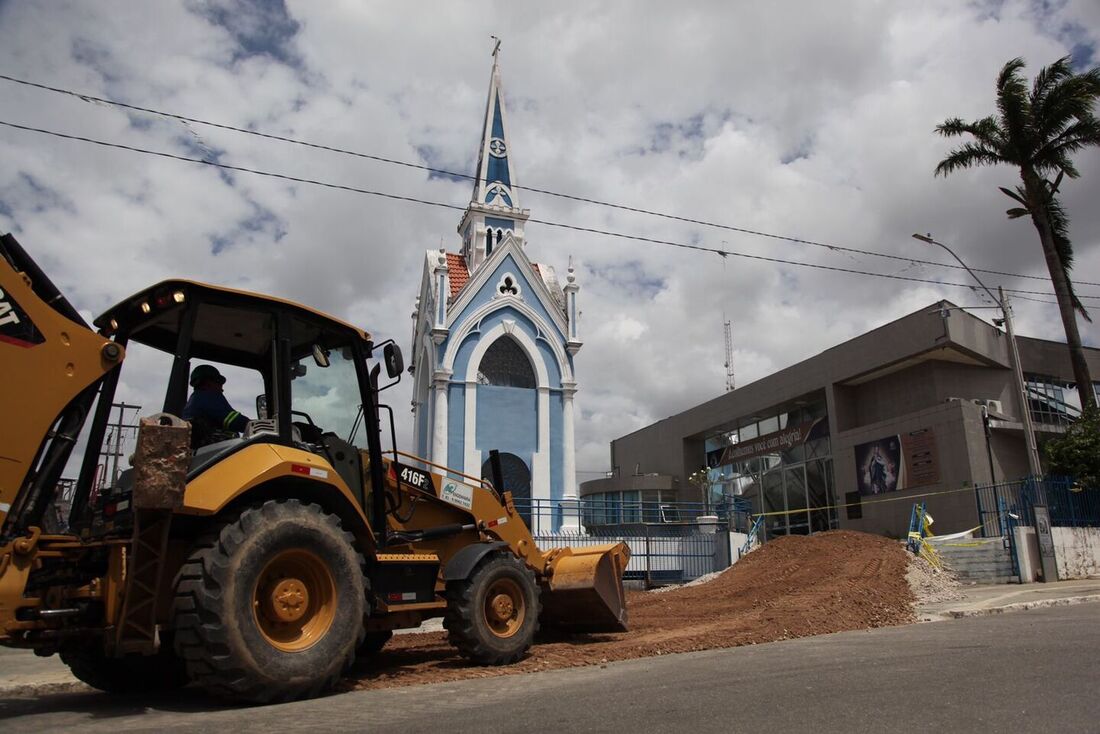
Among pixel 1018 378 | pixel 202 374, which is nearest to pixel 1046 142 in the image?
pixel 1018 378

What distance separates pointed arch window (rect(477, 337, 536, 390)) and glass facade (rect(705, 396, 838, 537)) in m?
12.6

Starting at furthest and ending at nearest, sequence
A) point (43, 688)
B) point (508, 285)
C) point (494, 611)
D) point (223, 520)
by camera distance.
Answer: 1. point (508, 285)
2. point (494, 611)
3. point (43, 688)
4. point (223, 520)

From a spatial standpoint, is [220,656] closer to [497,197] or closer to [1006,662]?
[1006,662]

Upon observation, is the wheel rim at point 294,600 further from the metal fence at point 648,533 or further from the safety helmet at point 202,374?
the metal fence at point 648,533

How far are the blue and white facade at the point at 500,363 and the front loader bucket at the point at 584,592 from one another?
1309cm

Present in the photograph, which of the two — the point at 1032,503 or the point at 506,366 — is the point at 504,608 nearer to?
the point at 1032,503

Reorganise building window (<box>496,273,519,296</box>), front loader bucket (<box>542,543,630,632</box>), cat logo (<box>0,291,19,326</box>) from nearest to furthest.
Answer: cat logo (<box>0,291,19,326</box>), front loader bucket (<box>542,543,630,632</box>), building window (<box>496,273,519,296</box>)

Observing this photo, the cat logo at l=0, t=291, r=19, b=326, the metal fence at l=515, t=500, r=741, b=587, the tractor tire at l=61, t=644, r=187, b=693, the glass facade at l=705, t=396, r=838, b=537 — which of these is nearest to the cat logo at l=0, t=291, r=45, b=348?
the cat logo at l=0, t=291, r=19, b=326

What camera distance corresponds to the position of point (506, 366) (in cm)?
2448

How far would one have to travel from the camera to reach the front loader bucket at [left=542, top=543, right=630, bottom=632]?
9.22m

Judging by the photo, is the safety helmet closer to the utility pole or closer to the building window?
the building window

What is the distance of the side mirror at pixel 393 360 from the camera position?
710 cm

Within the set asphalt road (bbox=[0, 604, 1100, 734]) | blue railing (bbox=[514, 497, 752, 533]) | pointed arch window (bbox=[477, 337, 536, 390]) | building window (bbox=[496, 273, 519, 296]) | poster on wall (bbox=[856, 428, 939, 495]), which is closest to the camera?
asphalt road (bbox=[0, 604, 1100, 734])

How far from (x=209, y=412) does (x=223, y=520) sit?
1.10 metres
